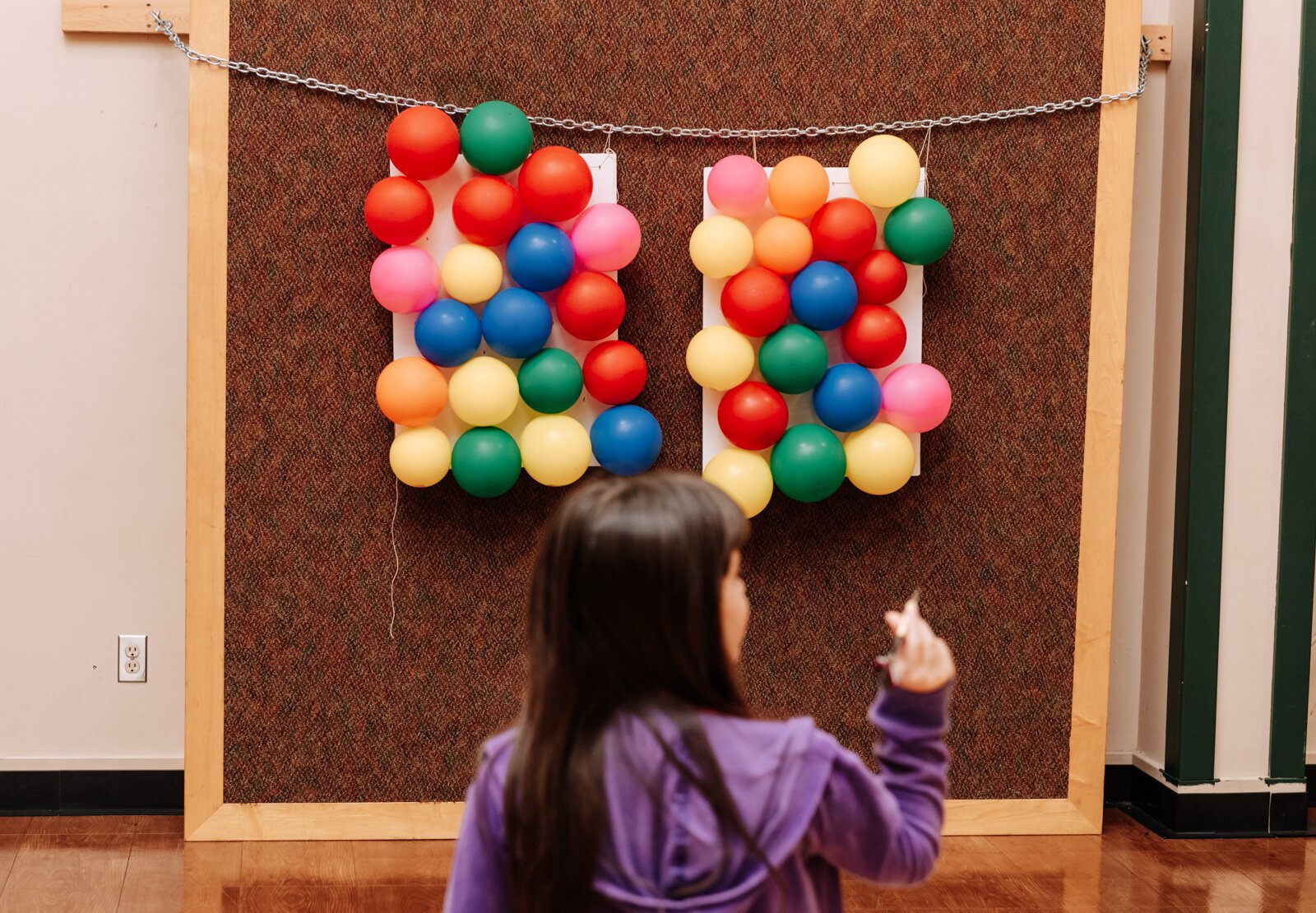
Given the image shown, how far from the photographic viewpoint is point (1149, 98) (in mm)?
2531

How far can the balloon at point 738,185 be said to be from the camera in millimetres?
2184

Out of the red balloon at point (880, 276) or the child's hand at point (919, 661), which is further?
the red balloon at point (880, 276)

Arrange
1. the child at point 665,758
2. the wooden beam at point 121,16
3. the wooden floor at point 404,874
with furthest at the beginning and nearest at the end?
the wooden beam at point 121,16, the wooden floor at point 404,874, the child at point 665,758

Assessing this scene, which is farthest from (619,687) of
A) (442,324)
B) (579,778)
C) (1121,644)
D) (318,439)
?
(1121,644)

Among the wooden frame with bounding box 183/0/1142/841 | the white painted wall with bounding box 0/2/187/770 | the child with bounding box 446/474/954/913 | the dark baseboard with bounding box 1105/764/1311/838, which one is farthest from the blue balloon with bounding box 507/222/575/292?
the dark baseboard with bounding box 1105/764/1311/838

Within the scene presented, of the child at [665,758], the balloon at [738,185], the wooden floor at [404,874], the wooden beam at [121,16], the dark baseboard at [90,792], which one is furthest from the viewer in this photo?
the dark baseboard at [90,792]

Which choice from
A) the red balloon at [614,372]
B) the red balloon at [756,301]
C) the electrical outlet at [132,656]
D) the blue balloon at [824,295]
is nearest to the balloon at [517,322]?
the red balloon at [614,372]

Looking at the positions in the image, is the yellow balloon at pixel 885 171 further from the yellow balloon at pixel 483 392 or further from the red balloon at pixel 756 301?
the yellow balloon at pixel 483 392

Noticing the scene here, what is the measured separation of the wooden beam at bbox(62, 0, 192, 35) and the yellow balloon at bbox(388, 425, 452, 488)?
3.23 feet

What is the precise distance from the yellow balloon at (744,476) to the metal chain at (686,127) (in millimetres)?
641

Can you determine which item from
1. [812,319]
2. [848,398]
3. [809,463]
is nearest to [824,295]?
[812,319]

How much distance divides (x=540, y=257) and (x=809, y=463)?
623 mm

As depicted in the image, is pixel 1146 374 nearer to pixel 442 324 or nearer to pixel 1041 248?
pixel 1041 248

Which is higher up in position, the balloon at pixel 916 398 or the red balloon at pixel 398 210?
the red balloon at pixel 398 210
